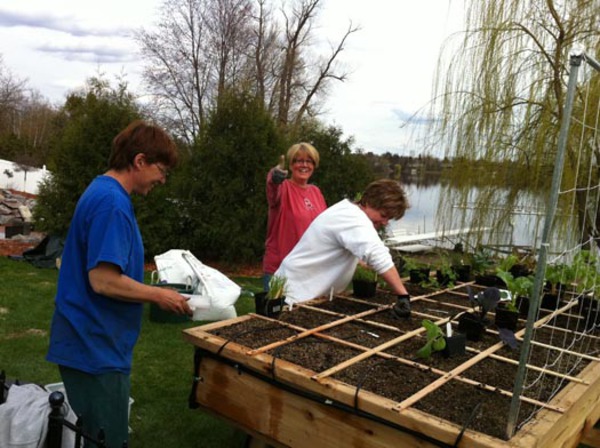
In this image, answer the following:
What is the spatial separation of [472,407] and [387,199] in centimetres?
140

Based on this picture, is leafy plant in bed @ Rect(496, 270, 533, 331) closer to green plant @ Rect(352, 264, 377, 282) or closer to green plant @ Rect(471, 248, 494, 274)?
green plant @ Rect(352, 264, 377, 282)

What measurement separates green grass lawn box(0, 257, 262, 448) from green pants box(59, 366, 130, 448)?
1285 mm

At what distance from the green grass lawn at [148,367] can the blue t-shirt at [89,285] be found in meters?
1.48

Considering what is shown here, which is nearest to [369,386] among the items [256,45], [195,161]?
[195,161]

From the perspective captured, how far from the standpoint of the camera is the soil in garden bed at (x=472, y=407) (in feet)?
5.37

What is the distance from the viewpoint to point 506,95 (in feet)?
16.9

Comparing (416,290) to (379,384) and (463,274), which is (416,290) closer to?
(463,274)

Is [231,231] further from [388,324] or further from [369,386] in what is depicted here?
[369,386]

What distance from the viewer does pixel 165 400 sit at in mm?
3625

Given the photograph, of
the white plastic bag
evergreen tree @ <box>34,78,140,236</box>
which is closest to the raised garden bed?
the white plastic bag

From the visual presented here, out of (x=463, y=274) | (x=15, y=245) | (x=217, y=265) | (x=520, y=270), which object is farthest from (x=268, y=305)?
(x=15, y=245)

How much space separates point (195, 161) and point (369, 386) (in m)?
7.09

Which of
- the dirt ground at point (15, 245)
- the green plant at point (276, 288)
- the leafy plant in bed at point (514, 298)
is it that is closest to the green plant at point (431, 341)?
the leafy plant in bed at point (514, 298)

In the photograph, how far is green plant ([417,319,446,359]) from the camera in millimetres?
2211
